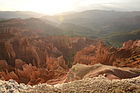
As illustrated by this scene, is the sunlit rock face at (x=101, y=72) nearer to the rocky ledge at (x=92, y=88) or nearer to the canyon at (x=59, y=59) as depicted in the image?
the canyon at (x=59, y=59)

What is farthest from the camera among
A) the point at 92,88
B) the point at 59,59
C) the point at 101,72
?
the point at 59,59

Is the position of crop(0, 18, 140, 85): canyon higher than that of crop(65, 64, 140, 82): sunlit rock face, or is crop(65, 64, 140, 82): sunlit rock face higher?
crop(65, 64, 140, 82): sunlit rock face

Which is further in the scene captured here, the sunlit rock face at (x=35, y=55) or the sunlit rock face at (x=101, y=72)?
the sunlit rock face at (x=35, y=55)

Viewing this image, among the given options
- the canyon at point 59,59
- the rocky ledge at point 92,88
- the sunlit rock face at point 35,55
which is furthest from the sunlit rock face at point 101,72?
the sunlit rock face at point 35,55

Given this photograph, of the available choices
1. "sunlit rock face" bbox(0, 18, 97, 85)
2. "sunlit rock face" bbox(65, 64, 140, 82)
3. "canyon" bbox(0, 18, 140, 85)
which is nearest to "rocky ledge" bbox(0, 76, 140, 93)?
"sunlit rock face" bbox(65, 64, 140, 82)

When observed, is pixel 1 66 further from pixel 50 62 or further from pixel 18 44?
pixel 18 44

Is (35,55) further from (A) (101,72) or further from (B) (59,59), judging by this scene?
(A) (101,72)

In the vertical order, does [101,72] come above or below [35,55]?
above

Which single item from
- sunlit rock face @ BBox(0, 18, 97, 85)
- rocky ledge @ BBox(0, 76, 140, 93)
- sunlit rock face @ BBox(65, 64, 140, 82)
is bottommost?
sunlit rock face @ BBox(0, 18, 97, 85)

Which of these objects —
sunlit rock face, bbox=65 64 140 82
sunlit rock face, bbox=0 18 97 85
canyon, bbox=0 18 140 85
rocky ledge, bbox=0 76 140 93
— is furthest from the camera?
sunlit rock face, bbox=0 18 97 85

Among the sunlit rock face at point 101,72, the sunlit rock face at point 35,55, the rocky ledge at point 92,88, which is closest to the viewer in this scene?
the rocky ledge at point 92,88

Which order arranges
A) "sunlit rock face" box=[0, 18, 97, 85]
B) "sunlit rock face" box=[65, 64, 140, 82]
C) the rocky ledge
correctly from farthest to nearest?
"sunlit rock face" box=[0, 18, 97, 85] → "sunlit rock face" box=[65, 64, 140, 82] → the rocky ledge

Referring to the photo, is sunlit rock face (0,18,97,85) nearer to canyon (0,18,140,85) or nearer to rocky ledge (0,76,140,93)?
canyon (0,18,140,85)

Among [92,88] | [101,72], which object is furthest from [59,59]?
[92,88]
